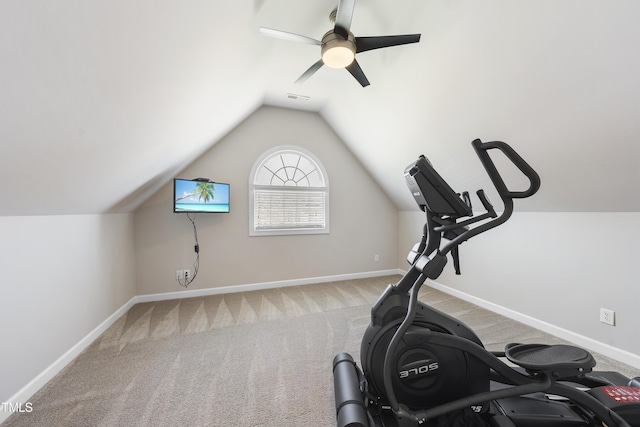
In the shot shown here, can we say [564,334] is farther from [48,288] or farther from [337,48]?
[48,288]

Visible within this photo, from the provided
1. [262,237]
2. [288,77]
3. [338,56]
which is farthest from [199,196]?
[338,56]

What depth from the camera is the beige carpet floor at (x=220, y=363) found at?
5.00ft

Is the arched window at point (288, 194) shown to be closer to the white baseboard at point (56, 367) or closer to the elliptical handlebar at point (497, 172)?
the white baseboard at point (56, 367)

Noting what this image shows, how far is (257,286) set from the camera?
388 centimetres

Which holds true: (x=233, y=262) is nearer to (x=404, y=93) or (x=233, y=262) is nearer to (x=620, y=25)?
(x=404, y=93)

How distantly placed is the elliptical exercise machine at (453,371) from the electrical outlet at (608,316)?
2.97ft

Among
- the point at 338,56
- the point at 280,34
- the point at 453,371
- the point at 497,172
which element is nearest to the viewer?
the point at 497,172

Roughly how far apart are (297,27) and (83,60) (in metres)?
1.73

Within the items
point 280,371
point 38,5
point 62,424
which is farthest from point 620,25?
point 62,424

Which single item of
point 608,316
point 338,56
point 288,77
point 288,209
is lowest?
point 608,316

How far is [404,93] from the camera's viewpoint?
2.64 metres

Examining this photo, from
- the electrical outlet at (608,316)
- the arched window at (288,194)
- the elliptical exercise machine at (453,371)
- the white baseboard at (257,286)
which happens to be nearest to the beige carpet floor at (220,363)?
the white baseboard at (257,286)

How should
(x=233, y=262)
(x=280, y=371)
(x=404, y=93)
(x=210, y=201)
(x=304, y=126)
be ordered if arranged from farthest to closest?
1. (x=304, y=126)
2. (x=233, y=262)
3. (x=210, y=201)
4. (x=404, y=93)
5. (x=280, y=371)

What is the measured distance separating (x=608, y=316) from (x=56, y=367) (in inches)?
173
